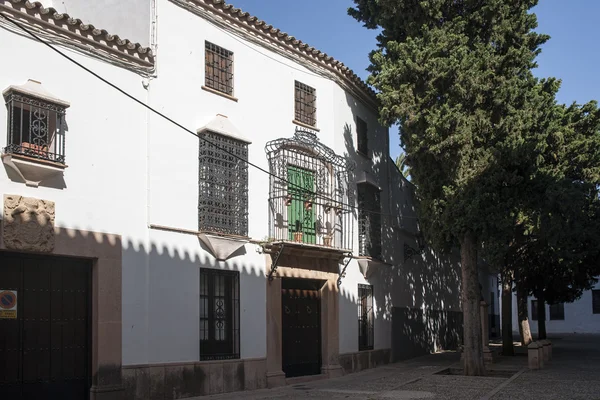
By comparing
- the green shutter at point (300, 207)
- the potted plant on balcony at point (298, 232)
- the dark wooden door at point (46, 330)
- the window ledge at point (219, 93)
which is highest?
the window ledge at point (219, 93)

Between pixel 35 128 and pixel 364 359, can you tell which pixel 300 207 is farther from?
pixel 35 128

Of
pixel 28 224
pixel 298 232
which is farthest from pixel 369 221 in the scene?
pixel 28 224

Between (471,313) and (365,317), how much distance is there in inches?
118

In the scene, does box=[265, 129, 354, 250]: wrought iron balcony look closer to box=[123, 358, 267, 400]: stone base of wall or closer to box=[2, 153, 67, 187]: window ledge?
Result: box=[123, 358, 267, 400]: stone base of wall

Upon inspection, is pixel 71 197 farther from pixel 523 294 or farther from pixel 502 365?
pixel 523 294

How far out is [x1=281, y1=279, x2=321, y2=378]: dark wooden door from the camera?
14.9 meters

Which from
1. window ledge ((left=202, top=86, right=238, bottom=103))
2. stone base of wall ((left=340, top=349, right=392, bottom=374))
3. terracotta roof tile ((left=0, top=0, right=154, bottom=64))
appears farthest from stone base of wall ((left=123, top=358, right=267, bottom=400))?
terracotta roof tile ((left=0, top=0, right=154, bottom=64))

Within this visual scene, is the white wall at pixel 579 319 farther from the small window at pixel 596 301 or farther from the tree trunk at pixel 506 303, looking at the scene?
the tree trunk at pixel 506 303

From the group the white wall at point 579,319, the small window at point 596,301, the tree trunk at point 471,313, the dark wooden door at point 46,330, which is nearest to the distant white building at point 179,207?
the dark wooden door at point 46,330

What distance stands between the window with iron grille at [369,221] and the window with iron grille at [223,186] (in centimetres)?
A: 442

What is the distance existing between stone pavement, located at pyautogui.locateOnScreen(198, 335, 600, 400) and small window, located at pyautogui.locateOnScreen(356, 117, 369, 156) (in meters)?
5.59

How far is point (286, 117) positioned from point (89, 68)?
5.11 m

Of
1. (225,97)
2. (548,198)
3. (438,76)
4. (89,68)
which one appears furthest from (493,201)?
(89,68)

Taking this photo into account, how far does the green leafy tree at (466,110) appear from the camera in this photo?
14.5m
